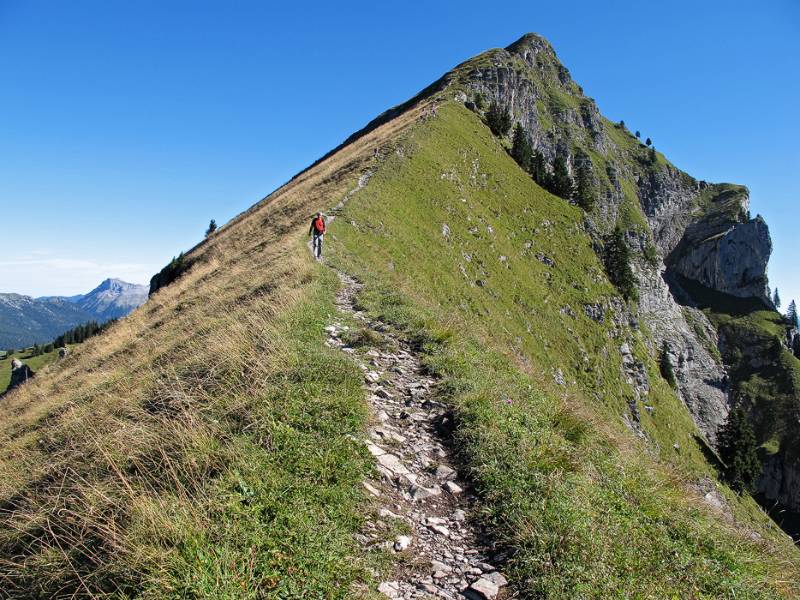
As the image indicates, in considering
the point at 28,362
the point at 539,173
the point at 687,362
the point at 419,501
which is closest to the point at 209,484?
the point at 419,501

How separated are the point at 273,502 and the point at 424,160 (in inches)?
2051

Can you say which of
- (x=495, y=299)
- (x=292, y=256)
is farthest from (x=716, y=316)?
(x=292, y=256)

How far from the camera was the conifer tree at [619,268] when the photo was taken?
7200 centimetres

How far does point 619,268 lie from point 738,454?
126 feet

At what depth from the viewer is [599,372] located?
5559 centimetres

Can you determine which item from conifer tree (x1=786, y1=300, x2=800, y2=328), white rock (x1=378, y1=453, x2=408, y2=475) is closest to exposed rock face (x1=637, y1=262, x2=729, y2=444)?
conifer tree (x1=786, y1=300, x2=800, y2=328)

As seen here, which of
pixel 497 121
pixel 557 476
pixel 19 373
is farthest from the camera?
pixel 497 121

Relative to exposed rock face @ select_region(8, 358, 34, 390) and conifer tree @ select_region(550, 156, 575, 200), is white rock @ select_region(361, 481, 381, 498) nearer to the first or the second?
exposed rock face @ select_region(8, 358, 34, 390)

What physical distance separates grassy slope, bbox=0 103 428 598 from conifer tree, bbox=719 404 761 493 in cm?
8626

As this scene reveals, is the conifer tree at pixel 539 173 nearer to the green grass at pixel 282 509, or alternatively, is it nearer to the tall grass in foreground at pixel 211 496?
the tall grass in foreground at pixel 211 496

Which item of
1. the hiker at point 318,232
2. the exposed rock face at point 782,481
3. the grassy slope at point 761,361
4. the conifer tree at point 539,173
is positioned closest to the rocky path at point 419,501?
the hiker at point 318,232

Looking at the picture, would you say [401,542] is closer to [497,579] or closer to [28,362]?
[497,579]

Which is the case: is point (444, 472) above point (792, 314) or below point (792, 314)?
below

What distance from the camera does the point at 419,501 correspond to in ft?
19.7
